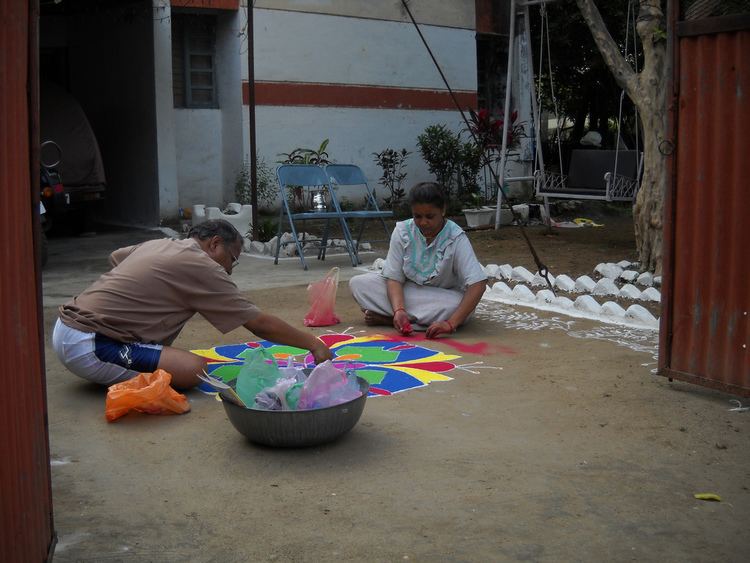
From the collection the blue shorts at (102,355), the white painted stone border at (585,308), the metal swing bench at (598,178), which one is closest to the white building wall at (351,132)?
the metal swing bench at (598,178)

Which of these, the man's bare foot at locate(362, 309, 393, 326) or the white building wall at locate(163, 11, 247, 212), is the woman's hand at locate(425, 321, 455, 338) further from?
the white building wall at locate(163, 11, 247, 212)

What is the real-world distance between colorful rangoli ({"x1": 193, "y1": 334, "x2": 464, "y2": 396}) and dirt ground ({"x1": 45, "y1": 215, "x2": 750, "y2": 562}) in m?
0.16

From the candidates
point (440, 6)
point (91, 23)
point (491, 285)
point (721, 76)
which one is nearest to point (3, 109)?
point (721, 76)

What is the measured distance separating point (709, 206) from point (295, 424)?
2195 mm

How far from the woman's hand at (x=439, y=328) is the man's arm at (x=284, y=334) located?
156 cm

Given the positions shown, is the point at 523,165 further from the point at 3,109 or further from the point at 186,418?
the point at 3,109

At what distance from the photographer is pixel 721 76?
3.99 meters

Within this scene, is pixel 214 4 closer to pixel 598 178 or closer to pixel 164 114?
pixel 164 114

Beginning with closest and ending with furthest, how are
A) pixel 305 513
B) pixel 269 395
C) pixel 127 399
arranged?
pixel 305 513, pixel 269 395, pixel 127 399

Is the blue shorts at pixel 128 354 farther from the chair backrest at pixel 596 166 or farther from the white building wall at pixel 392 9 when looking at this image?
the white building wall at pixel 392 9

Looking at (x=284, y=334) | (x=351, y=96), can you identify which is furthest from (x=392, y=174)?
(x=284, y=334)

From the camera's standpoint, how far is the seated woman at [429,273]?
5.41 meters

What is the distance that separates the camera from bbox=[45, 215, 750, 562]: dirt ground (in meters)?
2.65

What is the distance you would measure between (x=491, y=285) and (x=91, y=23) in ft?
26.5
